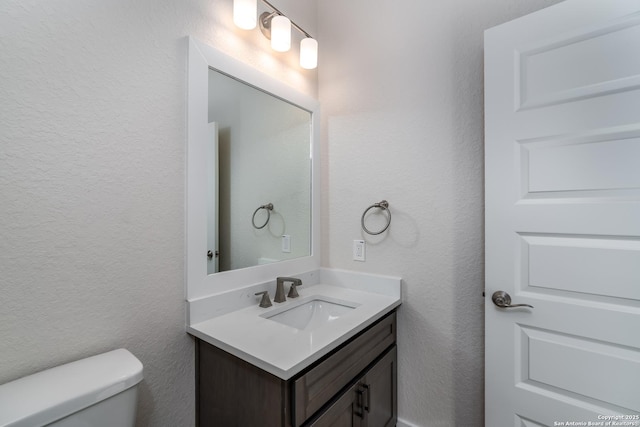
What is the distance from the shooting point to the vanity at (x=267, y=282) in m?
0.96

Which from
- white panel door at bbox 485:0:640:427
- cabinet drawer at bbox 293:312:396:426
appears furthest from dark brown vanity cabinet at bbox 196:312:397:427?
white panel door at bbox 485:0:640:427

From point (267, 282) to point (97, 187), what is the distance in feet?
2.72

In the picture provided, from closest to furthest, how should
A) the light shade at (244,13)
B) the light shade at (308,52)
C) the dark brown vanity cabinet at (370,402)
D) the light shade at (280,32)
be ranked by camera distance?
the dark brown vanity cabinet at (370,402)
the light shade at (244,13)
the light shade at (280,32)
the light shade at (308,52)

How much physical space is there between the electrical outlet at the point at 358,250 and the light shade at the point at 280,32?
111cm

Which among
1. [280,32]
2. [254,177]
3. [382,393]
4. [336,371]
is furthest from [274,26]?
[382,393]

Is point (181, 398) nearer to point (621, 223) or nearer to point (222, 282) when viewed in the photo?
point (222, 282)

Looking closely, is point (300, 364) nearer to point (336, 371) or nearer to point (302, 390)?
point (302, 390)

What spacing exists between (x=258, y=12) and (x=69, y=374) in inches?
65.7

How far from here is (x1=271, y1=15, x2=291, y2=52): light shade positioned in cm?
140

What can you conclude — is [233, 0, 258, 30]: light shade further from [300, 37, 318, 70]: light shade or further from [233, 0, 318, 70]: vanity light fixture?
[300, 37, 318, 70]: light shade

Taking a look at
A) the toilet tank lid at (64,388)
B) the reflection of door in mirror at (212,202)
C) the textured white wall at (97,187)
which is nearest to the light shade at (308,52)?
the textured white wall at (97,187)

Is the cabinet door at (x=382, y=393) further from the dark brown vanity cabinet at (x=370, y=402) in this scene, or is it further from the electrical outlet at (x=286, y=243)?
the electrical outlet at (x=286, y=243)

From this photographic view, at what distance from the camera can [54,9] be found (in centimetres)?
83

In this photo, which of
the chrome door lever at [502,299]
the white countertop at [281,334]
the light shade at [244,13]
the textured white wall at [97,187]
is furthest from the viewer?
the light shade at [244,13]
